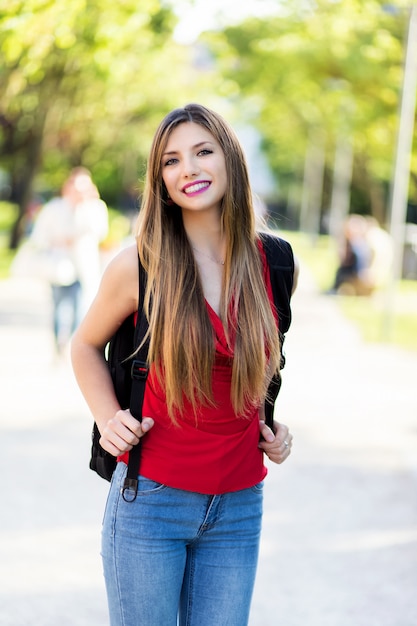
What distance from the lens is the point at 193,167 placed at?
98.5 inches

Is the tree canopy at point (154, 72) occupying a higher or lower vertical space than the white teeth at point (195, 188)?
higher

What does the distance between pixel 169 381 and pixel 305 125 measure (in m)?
41.1

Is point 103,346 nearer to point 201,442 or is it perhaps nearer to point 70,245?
point 201,442

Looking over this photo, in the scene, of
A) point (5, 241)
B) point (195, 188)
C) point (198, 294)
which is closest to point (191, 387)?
point (198, 294)

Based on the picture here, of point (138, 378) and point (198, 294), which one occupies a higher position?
point (198, 294)

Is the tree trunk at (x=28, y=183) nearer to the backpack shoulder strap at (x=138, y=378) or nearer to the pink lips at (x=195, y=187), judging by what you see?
the pink lips at (x=195, y=187)

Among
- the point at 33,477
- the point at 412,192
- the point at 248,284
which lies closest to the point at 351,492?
the point at 33,477

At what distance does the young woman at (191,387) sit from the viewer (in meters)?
→ 2.37

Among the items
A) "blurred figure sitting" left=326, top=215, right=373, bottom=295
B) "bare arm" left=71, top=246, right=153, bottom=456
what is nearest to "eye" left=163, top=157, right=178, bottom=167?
"bare arm" left=71, top=246, right=153, bottom=456

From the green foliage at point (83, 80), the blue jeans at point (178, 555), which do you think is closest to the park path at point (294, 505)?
the blue jeans at point (178, 555)

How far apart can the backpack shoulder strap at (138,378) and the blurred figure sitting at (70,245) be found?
7086mm

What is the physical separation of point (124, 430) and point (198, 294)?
37 cm

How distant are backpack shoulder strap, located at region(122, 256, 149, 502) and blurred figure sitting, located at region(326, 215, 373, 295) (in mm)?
16500

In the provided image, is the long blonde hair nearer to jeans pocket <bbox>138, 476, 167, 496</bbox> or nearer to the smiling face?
the smiling face
